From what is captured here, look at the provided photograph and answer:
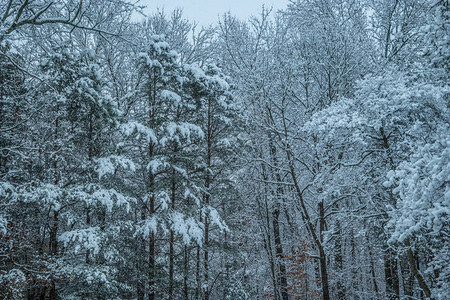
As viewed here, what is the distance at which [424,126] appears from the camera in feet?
14.7

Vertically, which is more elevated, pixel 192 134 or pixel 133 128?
pixel 192 134

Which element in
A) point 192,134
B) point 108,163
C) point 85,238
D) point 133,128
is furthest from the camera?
point 192,134

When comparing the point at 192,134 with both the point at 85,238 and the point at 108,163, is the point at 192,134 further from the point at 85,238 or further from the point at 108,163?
the point at 85,238

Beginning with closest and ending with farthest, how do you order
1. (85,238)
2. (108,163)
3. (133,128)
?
(85,238)
(108,163)
(133,128)

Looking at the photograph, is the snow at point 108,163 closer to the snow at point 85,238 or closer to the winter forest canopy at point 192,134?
the winter forest canopy at point 192,134

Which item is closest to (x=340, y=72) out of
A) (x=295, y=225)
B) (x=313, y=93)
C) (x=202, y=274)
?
(x=313, y=93)

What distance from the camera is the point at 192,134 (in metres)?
9.70

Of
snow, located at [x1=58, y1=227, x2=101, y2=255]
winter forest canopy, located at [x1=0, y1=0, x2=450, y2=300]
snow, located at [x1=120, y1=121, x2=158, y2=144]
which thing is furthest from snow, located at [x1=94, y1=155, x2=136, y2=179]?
snow, located at [x1=58, y1=227, x2=101, y2=255]

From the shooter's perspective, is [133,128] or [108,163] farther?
[133,128]

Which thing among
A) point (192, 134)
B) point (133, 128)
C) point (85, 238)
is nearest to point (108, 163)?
point (133, 128)

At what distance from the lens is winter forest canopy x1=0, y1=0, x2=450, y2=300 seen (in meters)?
5.93

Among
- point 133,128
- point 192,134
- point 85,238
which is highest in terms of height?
point 192,134

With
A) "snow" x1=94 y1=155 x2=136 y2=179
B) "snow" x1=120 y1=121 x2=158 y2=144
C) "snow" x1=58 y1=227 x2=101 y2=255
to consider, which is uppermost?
"snow" x1=120 y1=121 x2=158 y2=144

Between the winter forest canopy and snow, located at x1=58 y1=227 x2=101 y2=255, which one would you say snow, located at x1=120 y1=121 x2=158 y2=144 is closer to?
the winter forest canopy
